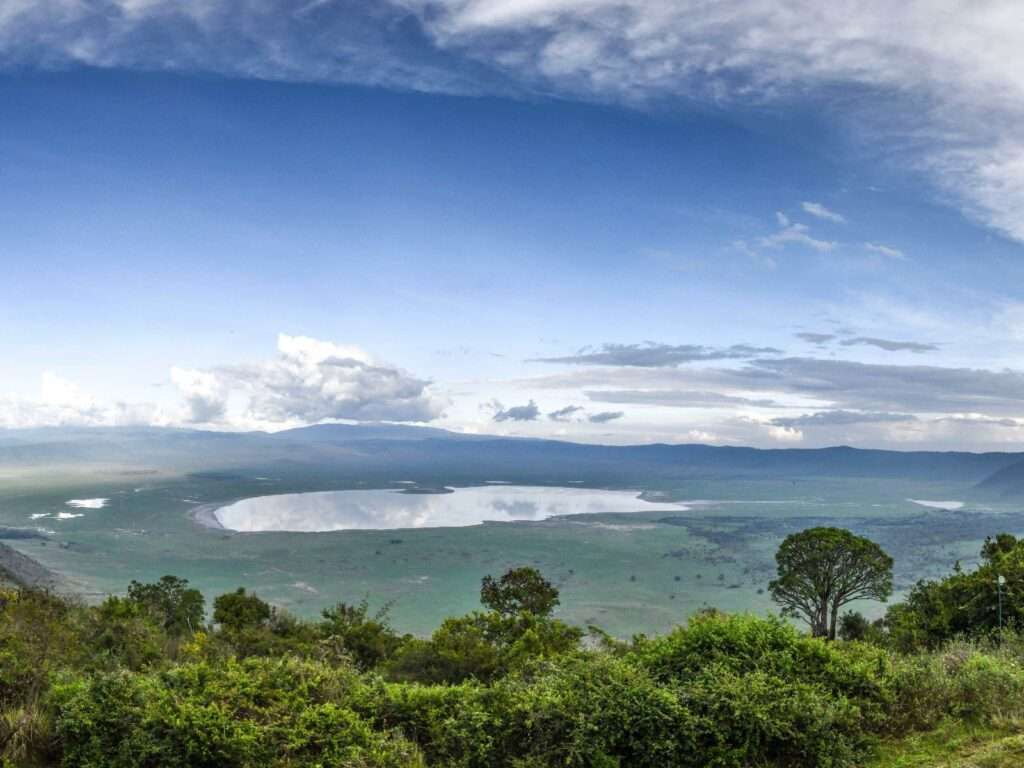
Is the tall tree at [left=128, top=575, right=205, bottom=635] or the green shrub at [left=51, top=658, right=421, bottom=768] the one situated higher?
the green shrub at [left=51, top=658, right=421, bottom=768]

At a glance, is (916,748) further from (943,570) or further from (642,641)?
A: (943,570)

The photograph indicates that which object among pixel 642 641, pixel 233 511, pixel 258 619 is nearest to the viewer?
pixel 642 641

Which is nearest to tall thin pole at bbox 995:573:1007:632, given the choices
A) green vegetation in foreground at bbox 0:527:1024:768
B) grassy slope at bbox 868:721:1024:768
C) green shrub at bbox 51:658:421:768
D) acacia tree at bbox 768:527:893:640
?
green vegetation in foreground at bbox 0:527:1024:768

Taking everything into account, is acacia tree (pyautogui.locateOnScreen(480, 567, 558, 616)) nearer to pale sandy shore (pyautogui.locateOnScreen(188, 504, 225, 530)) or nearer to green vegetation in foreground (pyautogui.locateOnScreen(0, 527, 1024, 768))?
green vegetation in foreground (pyautogui.locateOnScreen(0, 527, 1024, 768))

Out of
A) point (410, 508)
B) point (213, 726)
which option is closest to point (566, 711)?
point (213, 726)

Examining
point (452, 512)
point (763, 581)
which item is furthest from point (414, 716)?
point (452, 512)

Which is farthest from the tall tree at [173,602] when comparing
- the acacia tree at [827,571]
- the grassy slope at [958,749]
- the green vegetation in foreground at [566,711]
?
the grassy slope at [958,749]
